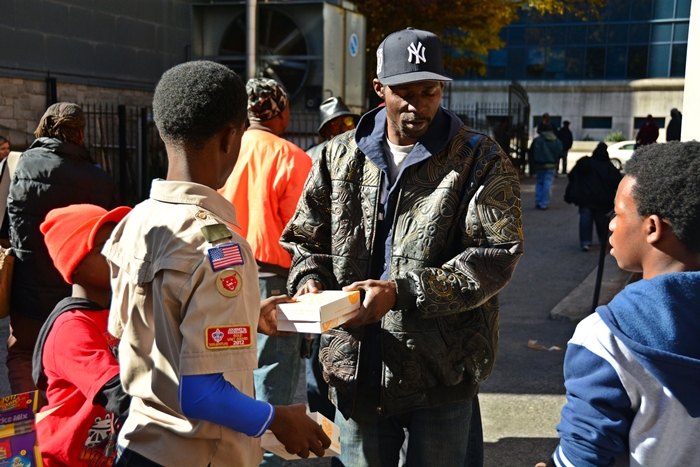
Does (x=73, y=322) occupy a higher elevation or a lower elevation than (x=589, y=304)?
higher

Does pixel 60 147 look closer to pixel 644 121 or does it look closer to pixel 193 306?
pixel 193 306

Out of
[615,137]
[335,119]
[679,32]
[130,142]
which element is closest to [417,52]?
[335,119]

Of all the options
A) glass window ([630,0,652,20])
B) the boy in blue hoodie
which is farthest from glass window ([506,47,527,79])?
the boy in blue hoodie

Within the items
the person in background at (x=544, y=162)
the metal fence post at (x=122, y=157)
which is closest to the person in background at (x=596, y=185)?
the person in background at (x=544, y=162)

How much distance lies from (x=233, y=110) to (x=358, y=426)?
4.70 feet

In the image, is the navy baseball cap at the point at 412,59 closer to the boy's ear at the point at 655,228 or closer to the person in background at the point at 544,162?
the boy's ear at the point at 655,228

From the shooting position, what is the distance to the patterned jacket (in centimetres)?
271

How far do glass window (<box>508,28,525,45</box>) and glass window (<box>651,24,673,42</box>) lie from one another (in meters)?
6.51

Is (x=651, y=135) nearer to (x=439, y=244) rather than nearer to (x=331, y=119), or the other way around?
(x=331, y=119)

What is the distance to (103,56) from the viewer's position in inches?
550

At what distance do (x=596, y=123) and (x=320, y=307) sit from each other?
40.5 m

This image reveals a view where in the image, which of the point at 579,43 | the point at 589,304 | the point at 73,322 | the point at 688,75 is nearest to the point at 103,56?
the point at 589,304

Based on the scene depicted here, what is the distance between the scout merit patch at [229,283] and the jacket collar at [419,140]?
1.13m

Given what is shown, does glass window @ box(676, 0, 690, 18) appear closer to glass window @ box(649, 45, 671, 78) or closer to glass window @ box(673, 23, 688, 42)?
glass window @ box(673, 23, 688, 42)
